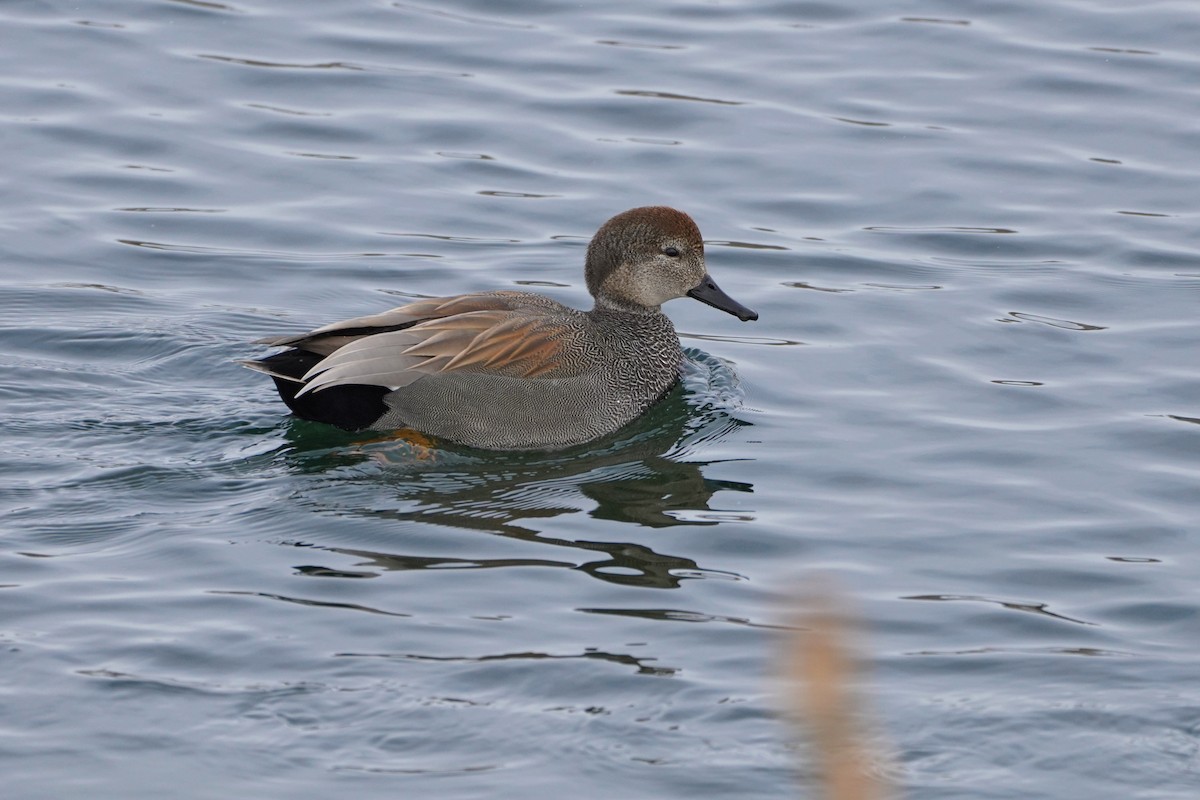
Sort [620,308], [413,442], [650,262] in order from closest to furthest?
[413,442], [650,262], [620,308]

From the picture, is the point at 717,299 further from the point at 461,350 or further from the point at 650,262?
the point at 461,350

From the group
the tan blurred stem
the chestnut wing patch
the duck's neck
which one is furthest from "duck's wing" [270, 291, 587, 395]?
the tan blurred stem

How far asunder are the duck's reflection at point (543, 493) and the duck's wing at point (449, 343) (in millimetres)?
371

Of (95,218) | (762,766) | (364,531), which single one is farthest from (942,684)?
(95,218)

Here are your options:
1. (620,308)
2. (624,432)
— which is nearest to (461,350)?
(624,432)

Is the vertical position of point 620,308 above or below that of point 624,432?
above

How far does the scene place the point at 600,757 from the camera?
18.5 ft

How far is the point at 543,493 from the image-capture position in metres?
7.96

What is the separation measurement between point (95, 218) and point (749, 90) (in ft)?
16.3

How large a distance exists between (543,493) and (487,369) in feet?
2.73

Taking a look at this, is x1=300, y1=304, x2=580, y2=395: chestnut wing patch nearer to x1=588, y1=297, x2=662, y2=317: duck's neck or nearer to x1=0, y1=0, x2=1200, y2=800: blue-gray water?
x1=0, y1=0, x2=1200, y2=800: blue-gray water

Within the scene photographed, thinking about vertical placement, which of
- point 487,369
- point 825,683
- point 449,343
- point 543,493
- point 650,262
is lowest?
point 543,493

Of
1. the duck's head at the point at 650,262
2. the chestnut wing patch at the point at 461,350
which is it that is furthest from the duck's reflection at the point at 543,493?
the duck's head at the point at 650,262

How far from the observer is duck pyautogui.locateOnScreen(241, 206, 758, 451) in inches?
330
